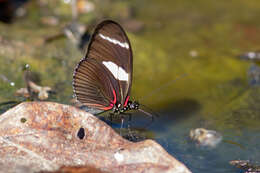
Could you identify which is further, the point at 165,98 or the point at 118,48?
the point at 165,98

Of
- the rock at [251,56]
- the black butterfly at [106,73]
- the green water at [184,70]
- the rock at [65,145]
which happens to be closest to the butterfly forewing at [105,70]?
the black butterfly at [106,73]

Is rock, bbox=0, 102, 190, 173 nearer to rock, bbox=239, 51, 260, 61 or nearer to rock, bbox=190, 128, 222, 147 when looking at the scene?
rock, bbox=190, 128, 222, 147

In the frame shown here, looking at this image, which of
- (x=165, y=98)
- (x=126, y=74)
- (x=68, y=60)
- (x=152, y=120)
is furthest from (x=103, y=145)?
(x=68, y=60)

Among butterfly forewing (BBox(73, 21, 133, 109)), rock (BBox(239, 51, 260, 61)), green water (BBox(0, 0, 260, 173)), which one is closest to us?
butterfly forewing (BBox(73, 21, 133, 109))

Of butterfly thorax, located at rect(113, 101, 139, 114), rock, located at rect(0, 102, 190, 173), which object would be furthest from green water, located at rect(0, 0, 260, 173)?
rock, located at rect(0, 102, 190, 173)

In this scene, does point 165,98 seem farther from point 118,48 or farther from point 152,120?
point 118,48

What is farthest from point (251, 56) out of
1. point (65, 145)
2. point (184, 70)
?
point (65, 145)

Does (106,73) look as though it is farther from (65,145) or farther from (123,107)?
(65,145)
